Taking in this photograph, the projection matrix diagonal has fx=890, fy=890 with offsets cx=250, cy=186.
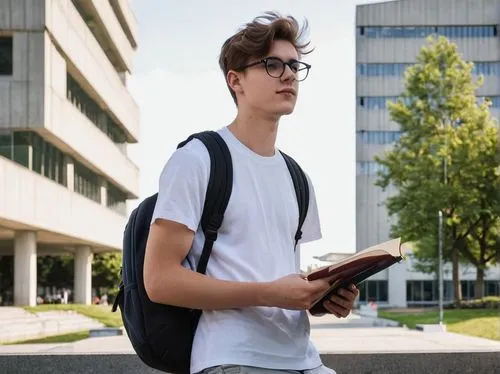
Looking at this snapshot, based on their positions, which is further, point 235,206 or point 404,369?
point 404,369

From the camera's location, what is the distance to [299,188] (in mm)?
2498

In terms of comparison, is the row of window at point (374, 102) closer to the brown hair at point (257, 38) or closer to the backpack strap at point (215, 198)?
the brown hair at point (257, 38)

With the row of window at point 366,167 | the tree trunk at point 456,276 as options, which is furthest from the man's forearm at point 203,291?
the row of window at point 366,167

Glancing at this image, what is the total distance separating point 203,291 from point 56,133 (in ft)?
121

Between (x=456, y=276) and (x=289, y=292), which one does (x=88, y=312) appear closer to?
(x=456, y=276)

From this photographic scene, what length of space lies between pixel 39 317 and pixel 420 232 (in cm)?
1620

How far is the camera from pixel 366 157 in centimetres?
7106

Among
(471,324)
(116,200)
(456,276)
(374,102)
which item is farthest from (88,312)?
(374,102)

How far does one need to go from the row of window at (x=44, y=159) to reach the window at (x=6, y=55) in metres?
2.63

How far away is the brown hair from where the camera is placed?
90.0 inches

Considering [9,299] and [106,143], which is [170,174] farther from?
[9,299]

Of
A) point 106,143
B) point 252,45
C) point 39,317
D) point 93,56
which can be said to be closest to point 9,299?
point 106,143

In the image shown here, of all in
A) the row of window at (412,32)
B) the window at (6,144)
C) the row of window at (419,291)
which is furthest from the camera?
the row of window at (412,32)

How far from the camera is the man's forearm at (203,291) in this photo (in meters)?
2.07
